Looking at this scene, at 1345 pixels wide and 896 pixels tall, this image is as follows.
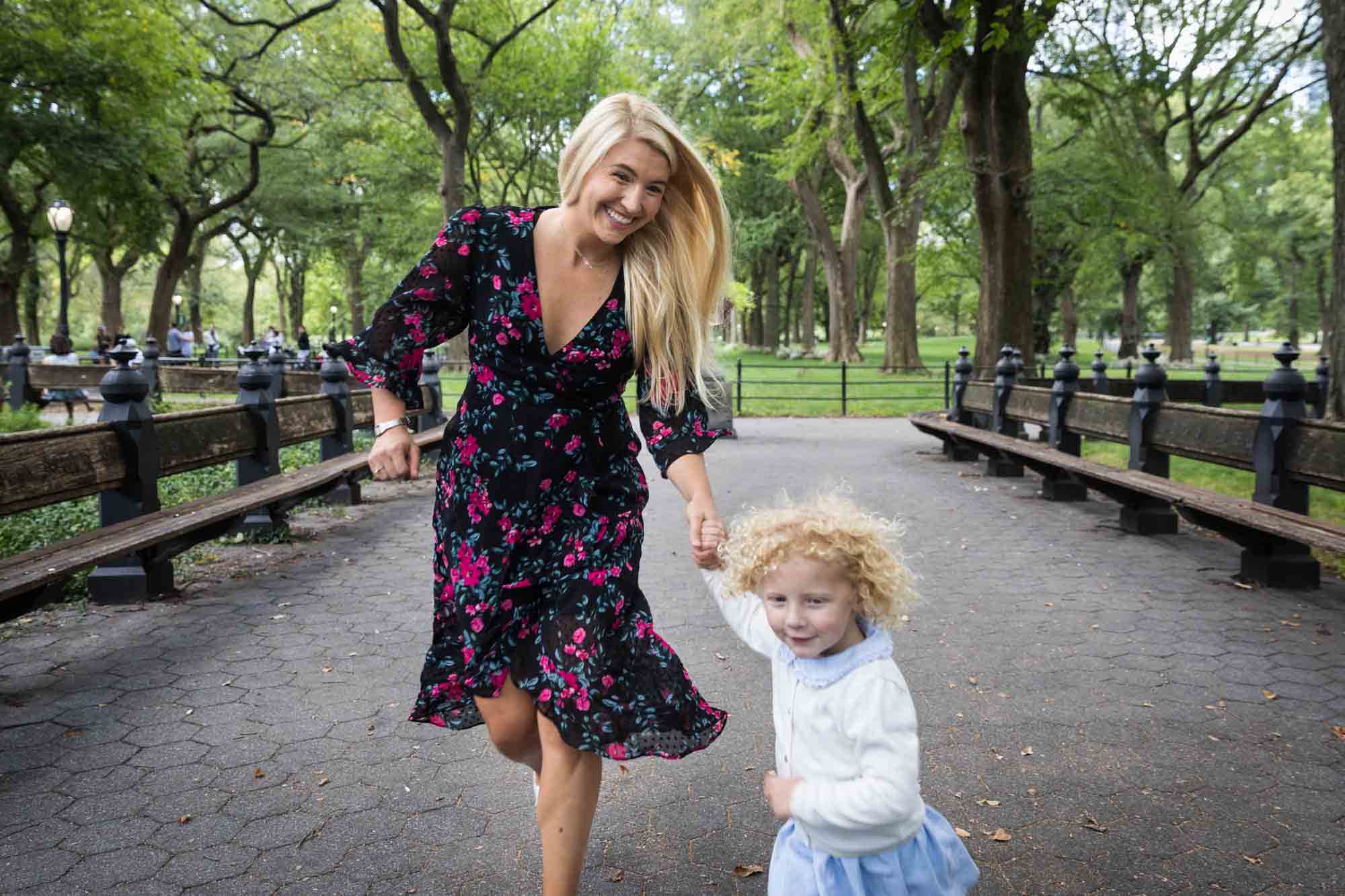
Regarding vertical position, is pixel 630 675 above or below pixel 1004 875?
above

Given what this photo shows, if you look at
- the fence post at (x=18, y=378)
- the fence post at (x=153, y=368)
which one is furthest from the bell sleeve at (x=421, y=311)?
the fence post at (x=18, y=378)

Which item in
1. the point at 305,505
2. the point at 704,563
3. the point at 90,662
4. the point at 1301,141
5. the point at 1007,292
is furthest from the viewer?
the point at 1301,141

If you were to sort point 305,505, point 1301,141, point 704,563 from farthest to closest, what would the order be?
point 1301,141 → point 305,505 → point 704,563

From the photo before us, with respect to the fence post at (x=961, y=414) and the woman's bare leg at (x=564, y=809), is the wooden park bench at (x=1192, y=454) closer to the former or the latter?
the fence post at (x=961, y=414)

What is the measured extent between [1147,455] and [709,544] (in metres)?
6.53

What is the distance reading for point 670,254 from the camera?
8.50 ft

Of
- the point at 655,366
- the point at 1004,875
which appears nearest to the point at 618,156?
the point at 655,366

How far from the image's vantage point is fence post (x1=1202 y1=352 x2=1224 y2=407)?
15406 mm

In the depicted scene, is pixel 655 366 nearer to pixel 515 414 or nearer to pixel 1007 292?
pixel 515 414

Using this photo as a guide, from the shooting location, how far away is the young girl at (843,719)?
6.33 ft

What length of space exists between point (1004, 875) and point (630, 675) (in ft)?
3.94

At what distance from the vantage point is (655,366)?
2.58 meters

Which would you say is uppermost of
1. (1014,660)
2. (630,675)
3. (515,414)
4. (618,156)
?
(618,156)

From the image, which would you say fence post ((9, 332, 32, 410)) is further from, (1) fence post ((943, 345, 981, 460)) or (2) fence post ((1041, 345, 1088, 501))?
(2) fence post ((1041, 345, 1088, 501))
